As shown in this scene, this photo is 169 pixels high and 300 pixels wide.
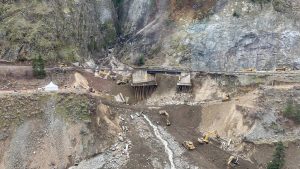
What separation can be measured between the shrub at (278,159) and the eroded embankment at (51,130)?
65.8ft

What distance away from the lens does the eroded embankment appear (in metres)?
78.6

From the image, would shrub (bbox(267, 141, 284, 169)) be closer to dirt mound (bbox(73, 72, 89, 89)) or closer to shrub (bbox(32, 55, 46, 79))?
dirt mound (bbox(73, 72, 89, 89))

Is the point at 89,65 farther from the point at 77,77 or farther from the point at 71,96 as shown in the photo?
the point at 71,96

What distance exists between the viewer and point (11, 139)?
7962 cm

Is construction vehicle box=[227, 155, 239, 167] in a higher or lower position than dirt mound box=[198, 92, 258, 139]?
lower

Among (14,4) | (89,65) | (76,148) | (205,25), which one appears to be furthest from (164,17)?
(76,148)

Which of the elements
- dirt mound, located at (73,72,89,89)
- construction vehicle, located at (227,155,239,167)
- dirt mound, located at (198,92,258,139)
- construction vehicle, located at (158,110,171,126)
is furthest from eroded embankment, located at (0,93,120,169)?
construction vehicle, located at (227,155,239,167)

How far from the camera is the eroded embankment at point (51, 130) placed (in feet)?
258

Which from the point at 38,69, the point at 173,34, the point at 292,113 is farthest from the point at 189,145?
the point at 173,34

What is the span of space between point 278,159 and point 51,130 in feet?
90.5

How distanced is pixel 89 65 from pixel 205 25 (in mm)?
19574

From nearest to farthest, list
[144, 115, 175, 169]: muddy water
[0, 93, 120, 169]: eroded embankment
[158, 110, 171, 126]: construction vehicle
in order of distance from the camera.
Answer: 1. [0, 93, 120, 169]: eroded embankment
2. [144, 115, 175, 169]: muddy water
3. [158, 110, 171, 126]: construction vehicle

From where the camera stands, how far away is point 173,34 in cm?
10850

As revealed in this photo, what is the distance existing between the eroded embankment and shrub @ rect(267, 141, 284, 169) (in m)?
20.1
